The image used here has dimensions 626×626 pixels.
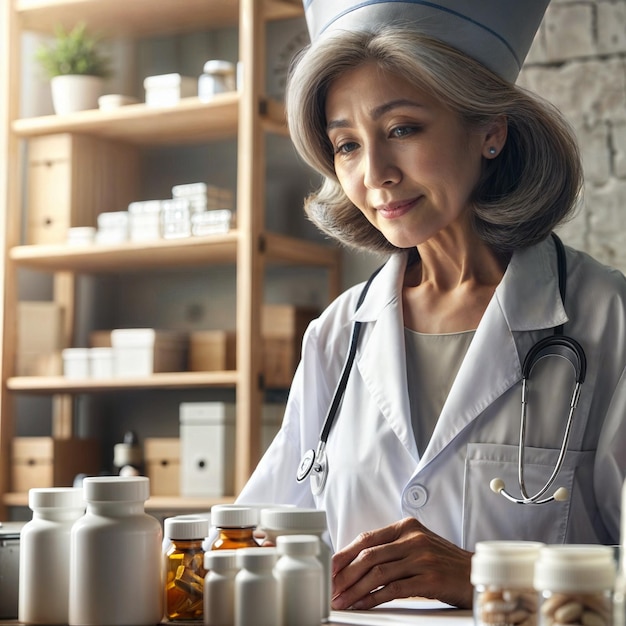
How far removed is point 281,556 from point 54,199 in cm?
260

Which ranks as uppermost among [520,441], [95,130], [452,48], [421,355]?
[95,130]

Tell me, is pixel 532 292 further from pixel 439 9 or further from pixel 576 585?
pixel 576 585

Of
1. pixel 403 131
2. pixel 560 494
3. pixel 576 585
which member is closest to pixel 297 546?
pixel 576 585

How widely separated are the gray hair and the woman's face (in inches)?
0.8

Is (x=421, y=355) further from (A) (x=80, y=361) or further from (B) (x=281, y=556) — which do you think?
(A) (x=80, y=361)

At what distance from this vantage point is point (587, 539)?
1.46 meters

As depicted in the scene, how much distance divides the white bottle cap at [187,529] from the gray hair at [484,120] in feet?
2.39

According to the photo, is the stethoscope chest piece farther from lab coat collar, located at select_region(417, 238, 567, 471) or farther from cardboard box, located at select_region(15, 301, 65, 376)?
cardboard box, located at select_region(15, 301, 65, 376)

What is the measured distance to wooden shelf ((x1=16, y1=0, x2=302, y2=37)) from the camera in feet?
10.9

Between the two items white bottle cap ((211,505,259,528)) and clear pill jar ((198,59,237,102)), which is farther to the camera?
clear pill jar ((198,59,237,102))

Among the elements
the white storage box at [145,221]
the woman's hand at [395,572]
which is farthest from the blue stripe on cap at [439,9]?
the white storage box at [145,221]

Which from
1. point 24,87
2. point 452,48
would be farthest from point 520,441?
point 24,87

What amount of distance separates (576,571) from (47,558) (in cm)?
49

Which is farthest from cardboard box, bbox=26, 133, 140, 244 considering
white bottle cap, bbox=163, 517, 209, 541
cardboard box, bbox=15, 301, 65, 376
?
white bottle cap, bbox=163, 517, 209, 541
